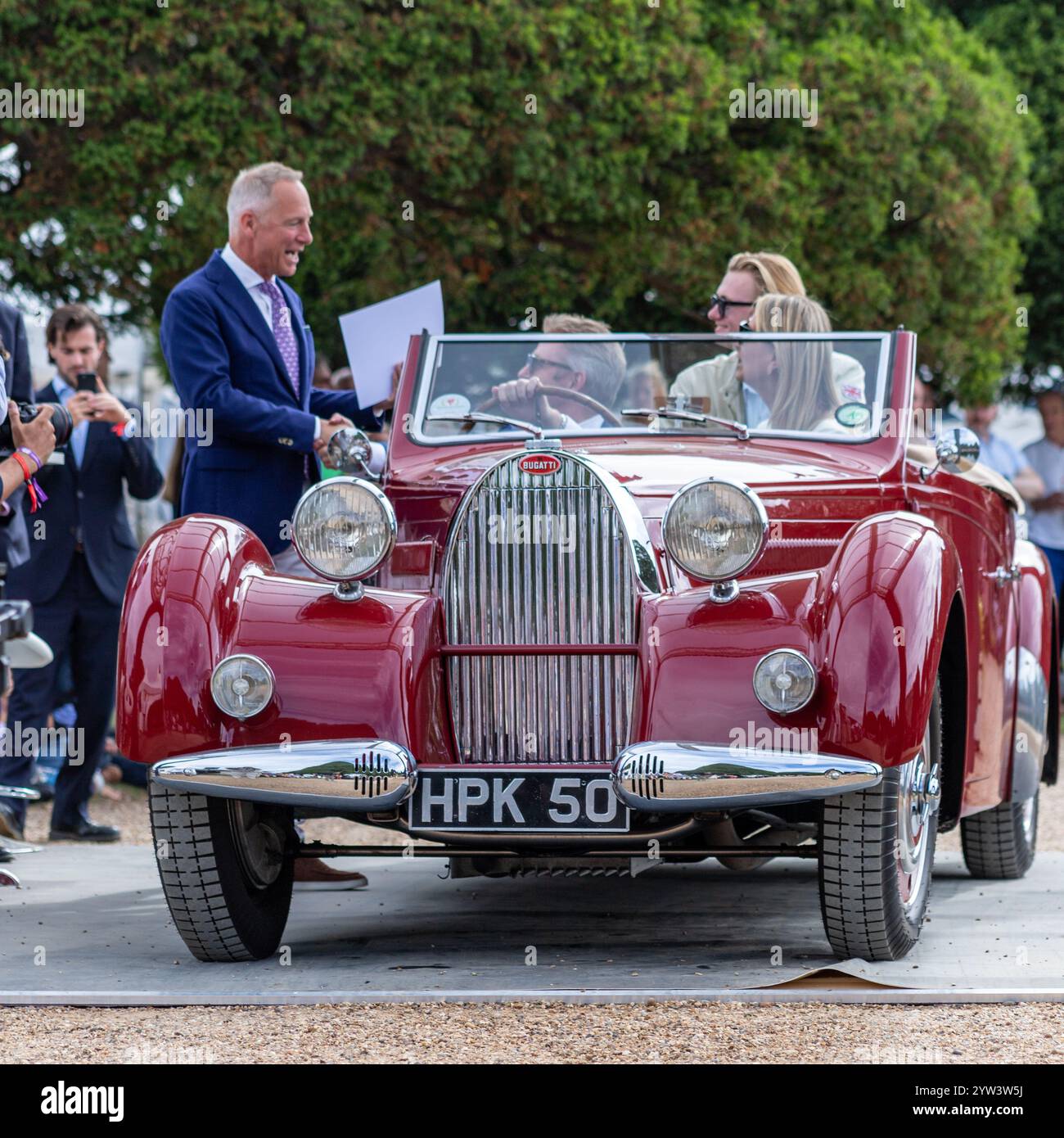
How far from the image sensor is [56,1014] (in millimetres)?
4211

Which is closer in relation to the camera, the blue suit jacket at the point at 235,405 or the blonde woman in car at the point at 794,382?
the blonde woman in car at the point at 794,382

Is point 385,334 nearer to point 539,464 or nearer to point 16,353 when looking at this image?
point 16,353

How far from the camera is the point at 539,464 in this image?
15.7ft

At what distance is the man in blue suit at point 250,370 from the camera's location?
238 inches

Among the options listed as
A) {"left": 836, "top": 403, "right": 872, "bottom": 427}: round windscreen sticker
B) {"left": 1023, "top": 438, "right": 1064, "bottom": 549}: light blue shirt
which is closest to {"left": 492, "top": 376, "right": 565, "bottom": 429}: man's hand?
{"left": 836, "top": 403, "right": 872, "bottom": 427}: round windscreen sticker

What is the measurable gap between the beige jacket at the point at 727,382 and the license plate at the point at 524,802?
5.62 ft

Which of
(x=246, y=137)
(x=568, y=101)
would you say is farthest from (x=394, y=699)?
(x=568, y=101)

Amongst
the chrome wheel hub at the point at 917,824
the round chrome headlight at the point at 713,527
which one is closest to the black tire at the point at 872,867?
the chrome wheel hub at the point at 917,824

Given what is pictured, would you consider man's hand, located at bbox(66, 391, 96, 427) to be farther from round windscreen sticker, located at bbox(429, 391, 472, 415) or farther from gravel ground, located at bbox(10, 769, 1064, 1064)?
gravel ground, located at bbox(10, 769, 1064, 1064)

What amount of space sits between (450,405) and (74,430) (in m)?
2.76

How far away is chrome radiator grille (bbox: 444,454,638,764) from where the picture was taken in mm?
4727

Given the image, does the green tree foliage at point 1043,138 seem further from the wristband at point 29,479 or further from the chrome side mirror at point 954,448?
the wristband at point 29,479

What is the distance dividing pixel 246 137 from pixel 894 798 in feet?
29.1

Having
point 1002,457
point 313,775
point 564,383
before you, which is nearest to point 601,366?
point 564,383
